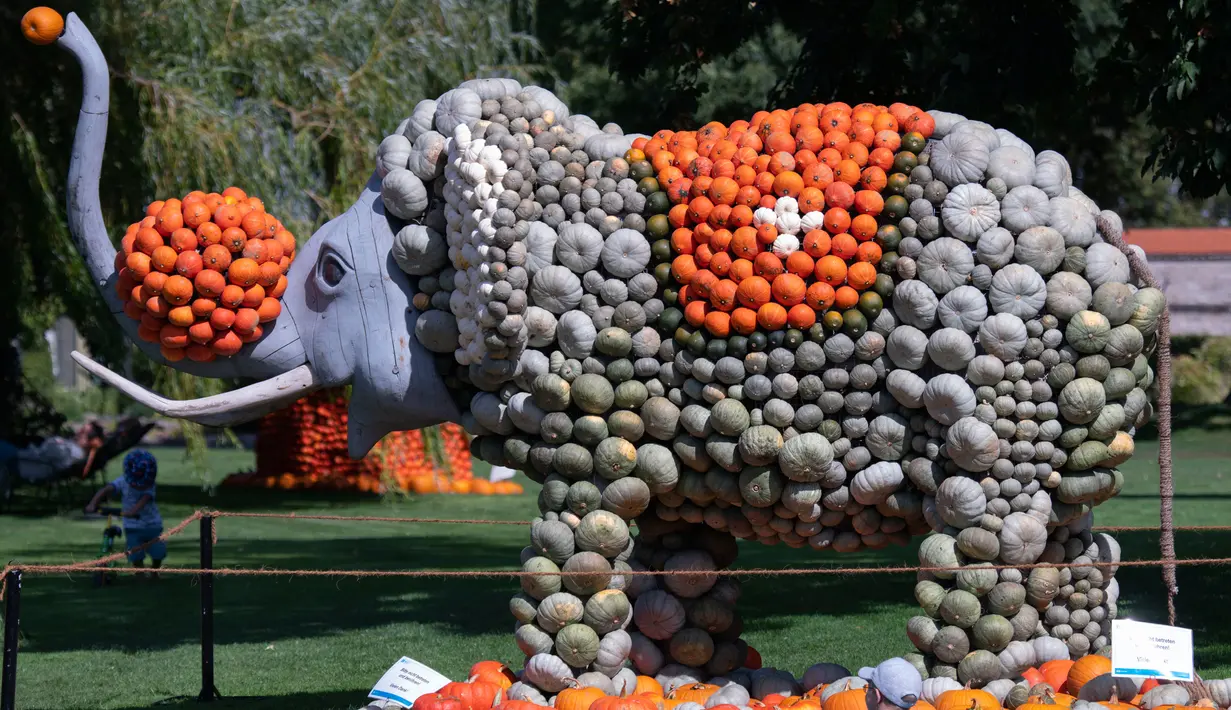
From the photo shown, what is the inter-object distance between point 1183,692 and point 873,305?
1.77 meters

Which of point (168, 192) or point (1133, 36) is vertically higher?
point (1133, 36)

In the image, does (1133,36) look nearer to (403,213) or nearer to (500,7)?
(403,213)

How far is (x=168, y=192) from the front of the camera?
12945 millimetres

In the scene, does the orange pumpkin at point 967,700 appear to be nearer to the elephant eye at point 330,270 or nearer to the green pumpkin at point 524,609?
the green pumpkin at point 524,609

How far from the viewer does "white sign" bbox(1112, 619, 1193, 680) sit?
4.88 m

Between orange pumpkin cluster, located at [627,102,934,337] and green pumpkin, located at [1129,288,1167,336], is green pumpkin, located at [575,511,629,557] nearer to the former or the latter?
orange pumpkin cluster, located at [627,102,934,337]

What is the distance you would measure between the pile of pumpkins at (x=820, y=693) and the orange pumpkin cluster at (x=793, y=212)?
4.59ft

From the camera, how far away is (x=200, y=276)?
552 centimetres

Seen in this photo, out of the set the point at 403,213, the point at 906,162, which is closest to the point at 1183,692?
the point at 906,162

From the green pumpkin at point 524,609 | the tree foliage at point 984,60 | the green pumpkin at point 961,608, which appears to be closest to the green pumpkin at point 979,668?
the green pumpkin at point 961,608

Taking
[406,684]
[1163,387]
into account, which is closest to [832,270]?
[1163,387]

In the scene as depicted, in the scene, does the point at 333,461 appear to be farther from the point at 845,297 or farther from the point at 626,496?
the point at 845,297

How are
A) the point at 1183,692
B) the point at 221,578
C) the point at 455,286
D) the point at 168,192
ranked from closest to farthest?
the point at 1183,692 → the point at 455,286 → the point at 221,578 → the point at 168,192

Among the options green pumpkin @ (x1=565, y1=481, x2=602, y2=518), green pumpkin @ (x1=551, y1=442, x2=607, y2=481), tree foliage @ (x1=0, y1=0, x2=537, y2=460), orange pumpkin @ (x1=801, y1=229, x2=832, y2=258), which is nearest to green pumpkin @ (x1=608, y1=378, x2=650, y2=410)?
green pumpkin @ (x1=551, y1=442, x2=607, y2=481)
